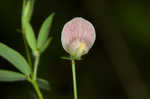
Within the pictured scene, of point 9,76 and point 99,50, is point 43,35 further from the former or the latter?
point 99,50

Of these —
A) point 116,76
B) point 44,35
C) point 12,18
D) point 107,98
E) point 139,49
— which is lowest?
point 107,98

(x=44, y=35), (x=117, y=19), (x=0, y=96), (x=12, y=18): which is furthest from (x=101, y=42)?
(x=44, y=35)

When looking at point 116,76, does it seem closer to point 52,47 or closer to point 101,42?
point 101,42

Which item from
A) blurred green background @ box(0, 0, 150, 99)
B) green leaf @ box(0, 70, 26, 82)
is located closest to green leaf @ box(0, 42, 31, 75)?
Answer: green leaf @ box(0, 70, 26, 82)

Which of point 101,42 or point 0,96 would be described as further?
point 101,42

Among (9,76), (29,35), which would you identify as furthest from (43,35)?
(9,76)

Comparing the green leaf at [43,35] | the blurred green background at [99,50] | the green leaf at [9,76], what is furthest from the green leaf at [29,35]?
the blurred green background at [99,50]
